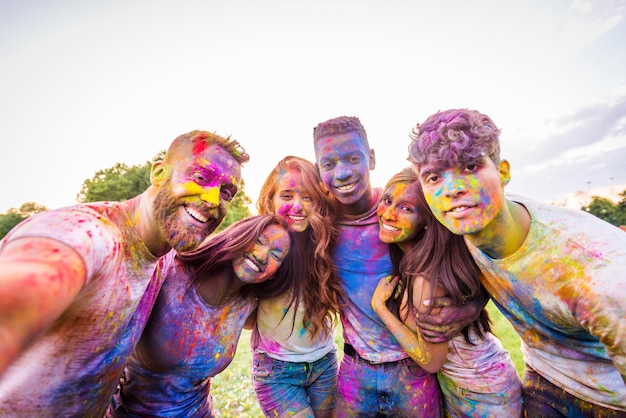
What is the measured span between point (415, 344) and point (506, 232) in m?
1.17

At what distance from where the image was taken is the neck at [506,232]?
231cm

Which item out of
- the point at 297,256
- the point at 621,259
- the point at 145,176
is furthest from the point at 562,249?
the point at 145,176

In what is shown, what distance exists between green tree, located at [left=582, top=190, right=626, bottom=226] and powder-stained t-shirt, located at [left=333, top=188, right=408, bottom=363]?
41.5 metres

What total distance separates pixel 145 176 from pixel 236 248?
28.7 m

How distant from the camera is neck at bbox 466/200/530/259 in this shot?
2314 millimetres

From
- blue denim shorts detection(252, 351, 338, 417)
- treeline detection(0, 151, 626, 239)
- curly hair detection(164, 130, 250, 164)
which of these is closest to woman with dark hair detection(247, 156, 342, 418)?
blue denim shorts detection(252, 351, 338, 417)

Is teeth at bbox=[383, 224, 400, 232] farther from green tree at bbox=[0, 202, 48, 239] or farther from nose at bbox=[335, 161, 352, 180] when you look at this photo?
green tree at bbox=[0, 202, 48, 239]

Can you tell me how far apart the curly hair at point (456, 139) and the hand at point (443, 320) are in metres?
1.16

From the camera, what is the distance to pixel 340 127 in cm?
339

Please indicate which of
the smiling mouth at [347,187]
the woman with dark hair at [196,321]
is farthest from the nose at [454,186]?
the woman with dark hair at [196,321]

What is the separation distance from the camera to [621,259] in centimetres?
192

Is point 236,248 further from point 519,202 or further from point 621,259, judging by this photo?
point 621,259

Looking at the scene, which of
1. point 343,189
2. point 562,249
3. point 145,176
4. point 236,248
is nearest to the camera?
point 562,249

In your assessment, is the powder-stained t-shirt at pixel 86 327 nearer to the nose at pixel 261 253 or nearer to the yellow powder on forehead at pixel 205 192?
the yellow powder on forehead at pixel 205 192
